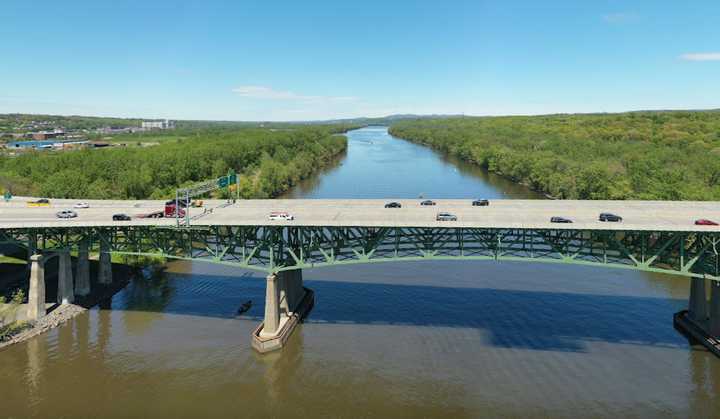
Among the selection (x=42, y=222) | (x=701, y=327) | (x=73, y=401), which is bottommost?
(x=73, y=401)

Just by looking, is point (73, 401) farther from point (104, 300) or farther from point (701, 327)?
point (701, 327)

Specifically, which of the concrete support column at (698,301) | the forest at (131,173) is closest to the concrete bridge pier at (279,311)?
the concrete support column at (698,301)

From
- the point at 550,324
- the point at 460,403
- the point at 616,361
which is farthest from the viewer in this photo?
the point at 550,324

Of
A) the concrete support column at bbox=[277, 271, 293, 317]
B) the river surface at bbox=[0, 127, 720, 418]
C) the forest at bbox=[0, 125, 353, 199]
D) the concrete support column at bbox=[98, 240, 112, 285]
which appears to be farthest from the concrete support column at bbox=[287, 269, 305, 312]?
the forest at bbox=[0, 125, 353, 199]

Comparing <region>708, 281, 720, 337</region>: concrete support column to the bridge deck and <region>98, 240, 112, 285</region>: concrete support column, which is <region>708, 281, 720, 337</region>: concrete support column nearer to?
the bridge deck

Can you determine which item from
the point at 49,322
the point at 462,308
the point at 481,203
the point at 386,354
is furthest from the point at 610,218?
the point at 49,322

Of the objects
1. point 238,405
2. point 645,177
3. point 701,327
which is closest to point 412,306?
point 238,405

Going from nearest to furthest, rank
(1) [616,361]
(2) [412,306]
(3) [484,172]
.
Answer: (1) [616,361] < (2) [412,306] < (3) [484,172]
